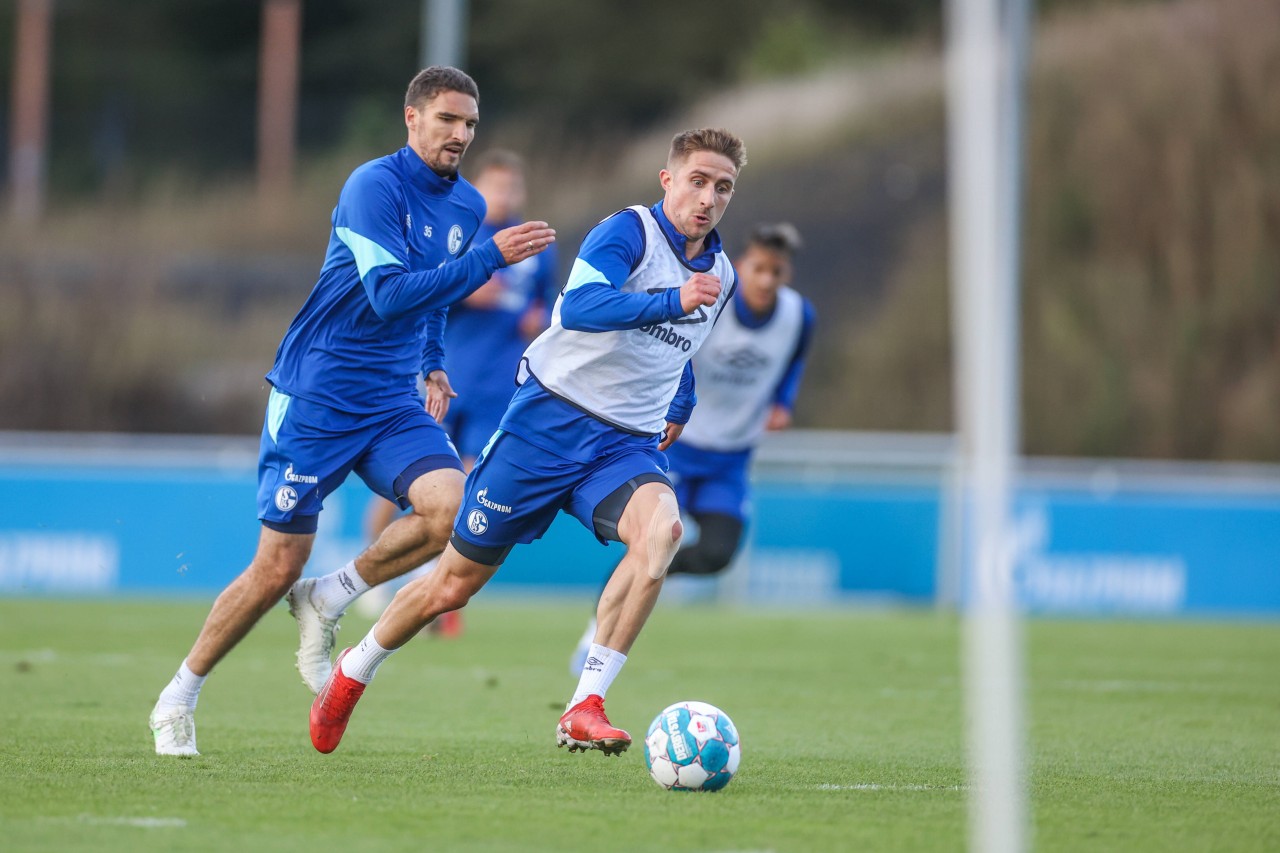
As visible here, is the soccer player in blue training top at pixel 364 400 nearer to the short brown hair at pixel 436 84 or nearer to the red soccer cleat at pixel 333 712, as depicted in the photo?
the short brown hair at pixel 436 84

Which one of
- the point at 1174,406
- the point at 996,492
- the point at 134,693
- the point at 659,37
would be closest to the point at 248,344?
the point at 1174,406

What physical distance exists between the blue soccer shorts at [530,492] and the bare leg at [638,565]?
0.29 ft

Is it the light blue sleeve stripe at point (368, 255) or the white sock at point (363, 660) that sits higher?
the light blue sleeve stripe at point (368, 255)

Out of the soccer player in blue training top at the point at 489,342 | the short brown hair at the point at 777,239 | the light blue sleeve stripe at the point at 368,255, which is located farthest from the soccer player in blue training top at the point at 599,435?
the soccer player in blue training top at the point at 489,342

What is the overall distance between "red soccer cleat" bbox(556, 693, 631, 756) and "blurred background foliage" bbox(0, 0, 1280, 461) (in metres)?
12.4

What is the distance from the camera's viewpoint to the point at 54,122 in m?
41.4

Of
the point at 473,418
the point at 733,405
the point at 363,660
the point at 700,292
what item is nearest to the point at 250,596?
the point at 363,660

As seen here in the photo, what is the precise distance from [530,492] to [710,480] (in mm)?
4322

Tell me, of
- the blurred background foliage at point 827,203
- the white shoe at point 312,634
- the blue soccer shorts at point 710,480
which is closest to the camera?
the white shoe at point 312,634

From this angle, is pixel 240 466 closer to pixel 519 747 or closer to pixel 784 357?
pixel 784 357

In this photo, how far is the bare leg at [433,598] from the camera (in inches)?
274

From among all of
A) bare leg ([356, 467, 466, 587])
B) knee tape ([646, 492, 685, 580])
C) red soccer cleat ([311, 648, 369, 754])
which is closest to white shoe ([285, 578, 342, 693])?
bare leg ([356, 467, 466, 587])

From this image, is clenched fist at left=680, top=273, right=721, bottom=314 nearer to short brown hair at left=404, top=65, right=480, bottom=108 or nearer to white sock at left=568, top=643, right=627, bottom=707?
white sock at left=568, top=643, right=627, bottom=707

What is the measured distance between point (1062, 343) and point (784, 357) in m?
14.3
